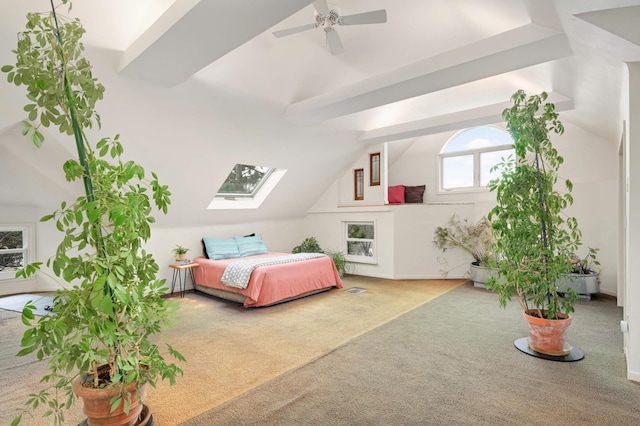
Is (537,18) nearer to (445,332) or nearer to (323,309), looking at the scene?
(445,332)

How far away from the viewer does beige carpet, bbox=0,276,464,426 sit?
2328 millimetres

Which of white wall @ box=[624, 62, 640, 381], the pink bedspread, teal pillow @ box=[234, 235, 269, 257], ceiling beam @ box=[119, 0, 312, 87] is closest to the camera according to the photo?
ceiling beam @ box=[119, 0, 312, 87]

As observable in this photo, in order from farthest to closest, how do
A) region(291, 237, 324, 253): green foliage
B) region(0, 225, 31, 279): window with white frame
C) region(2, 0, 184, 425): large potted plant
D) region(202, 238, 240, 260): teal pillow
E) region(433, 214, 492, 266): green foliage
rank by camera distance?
region(291, 237, 324, 253): green foliage, region(433, 214, 492, 266): green foliage, region(202, 238, 240, 260): teal pillow, region(0, 225, 31, 279): window with white frame, region(2, 0, 184, 425): large potted plant

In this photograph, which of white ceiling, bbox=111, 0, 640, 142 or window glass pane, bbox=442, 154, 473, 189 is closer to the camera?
white ceiling, bbox=111, 0, 640, 142

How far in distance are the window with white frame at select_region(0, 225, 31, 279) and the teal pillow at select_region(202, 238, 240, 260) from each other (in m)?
2.55

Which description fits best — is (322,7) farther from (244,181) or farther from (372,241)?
(372,241)

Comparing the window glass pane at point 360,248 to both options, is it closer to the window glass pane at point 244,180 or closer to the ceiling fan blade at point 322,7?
the window glass pane at point 244,180

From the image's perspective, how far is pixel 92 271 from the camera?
1311mm

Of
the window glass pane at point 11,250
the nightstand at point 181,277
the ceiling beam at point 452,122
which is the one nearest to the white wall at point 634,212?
the ceiling beam at point 452,122

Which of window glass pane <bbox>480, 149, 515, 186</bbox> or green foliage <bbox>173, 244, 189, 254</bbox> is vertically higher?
window glass pane <bbox>480, 149, 515, 186</bbox>

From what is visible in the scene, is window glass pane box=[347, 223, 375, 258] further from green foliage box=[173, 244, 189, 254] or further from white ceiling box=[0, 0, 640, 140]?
green foliage box=[173, 244, 189, 254]

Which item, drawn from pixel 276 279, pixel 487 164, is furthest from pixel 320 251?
pixel 487 164

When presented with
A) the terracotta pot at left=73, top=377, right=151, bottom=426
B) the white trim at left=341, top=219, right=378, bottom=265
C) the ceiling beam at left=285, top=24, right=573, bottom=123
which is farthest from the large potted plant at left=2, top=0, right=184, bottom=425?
the white trim at left=341, top=219, right=378, bottom=265

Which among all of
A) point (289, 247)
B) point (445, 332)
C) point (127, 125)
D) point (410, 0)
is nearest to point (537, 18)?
point (410, 0)
